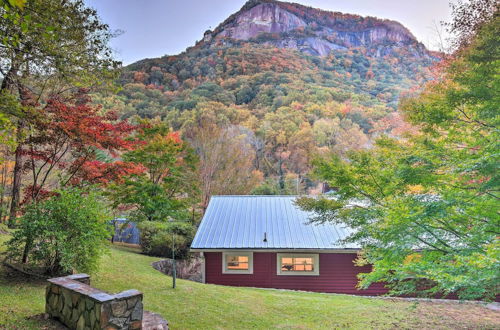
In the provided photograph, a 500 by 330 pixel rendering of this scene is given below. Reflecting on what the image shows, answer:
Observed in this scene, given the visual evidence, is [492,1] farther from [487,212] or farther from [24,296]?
[24,296]

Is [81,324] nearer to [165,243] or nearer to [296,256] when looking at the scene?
[296,256]

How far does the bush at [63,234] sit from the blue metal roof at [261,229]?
191 inches

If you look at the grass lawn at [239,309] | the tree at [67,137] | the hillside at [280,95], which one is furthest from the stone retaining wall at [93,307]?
the hillside at [280,95]

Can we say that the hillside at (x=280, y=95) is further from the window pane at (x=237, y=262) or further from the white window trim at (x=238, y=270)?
the window pane at (x=237, y=262)

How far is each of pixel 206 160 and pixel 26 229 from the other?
15406 mm

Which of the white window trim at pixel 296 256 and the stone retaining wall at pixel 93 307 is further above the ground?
the stone retaining wall at pixel 93 307

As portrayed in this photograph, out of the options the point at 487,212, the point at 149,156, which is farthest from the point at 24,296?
the point at 149,156

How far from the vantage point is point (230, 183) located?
72.7ft

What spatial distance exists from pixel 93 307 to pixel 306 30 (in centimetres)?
8186

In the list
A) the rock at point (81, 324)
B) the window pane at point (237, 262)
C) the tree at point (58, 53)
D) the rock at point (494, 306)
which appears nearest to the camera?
the rock at point (81, 324)

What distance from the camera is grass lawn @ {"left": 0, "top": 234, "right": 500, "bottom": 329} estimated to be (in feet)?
17.6

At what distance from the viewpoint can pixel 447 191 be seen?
4938 mm

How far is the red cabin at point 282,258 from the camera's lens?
10.8 metres

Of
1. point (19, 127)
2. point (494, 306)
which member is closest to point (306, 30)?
point (494, 306)
